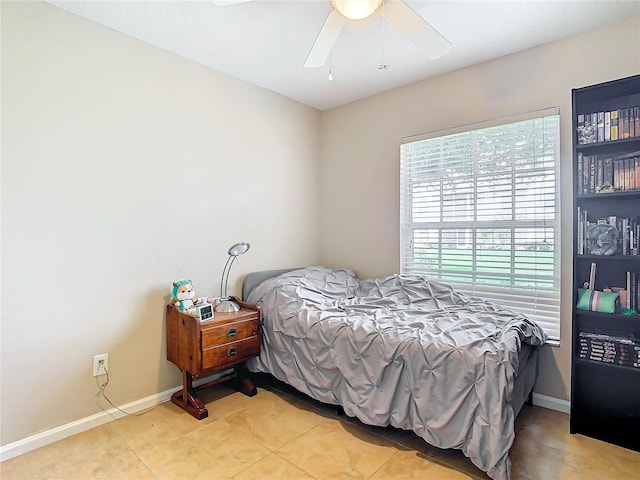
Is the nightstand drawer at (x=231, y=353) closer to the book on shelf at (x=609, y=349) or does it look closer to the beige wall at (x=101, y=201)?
the beige wall at (x=101, y=201)

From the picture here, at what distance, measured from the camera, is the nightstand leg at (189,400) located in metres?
2.28

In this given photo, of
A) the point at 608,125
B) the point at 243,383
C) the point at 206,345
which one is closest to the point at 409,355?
the point at 206,345

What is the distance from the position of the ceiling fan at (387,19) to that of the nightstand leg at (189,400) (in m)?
2.14

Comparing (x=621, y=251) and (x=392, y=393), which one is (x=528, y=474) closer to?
(x=392, y=393)

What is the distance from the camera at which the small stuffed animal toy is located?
7.81ft

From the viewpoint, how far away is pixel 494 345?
1.76 metres

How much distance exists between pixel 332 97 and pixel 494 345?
2536 millimetres

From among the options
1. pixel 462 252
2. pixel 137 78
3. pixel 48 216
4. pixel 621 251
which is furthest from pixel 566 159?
pixel 48 216

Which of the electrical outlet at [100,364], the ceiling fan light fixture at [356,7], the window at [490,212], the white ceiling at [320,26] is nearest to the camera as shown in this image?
the ceiling fan light fixture at [356,7]

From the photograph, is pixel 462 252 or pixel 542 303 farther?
pixel 462 252

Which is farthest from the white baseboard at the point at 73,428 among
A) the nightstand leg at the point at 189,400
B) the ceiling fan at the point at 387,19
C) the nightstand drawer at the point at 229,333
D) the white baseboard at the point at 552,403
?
the white baseboard at the point at 552,403

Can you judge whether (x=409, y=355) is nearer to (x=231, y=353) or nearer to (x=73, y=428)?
(x=231, y=353)

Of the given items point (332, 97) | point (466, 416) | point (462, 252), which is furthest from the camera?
point (332, 97)

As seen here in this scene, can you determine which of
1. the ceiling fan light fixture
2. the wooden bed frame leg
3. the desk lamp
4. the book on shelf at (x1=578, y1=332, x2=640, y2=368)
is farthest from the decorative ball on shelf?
the wooden bed frame leg
